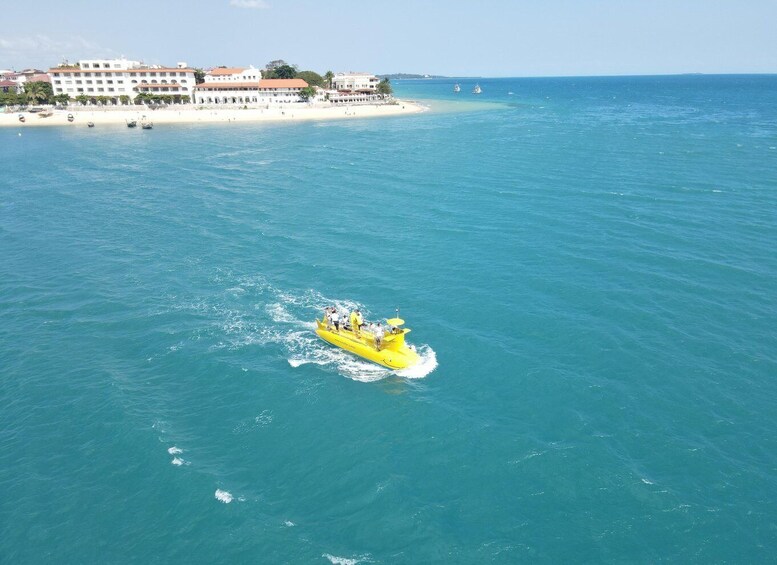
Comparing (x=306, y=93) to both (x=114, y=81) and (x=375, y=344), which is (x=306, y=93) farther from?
(x=375, y=344)

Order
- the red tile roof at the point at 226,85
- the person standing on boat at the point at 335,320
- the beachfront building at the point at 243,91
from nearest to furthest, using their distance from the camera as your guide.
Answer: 1. the person standing on boat at the point at 335,320
2. the beachfront building at the point at 243,91
3. the red tile roof at the point at 226,85

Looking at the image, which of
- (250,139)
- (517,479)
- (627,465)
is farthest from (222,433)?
(250,139)

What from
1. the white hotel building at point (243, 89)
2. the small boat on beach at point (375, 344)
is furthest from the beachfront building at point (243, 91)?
the small boat on beach at point (375, 344)

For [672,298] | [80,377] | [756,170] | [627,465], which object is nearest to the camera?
[627,465]

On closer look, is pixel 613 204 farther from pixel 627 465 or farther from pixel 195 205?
pixel 195 205

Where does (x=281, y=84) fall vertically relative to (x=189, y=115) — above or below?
above

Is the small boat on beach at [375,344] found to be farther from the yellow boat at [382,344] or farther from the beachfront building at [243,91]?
the beachfront building at [243,91]

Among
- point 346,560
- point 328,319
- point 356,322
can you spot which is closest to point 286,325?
point 328,319
